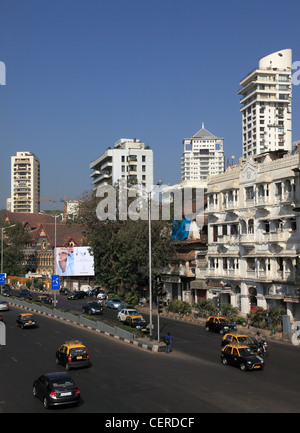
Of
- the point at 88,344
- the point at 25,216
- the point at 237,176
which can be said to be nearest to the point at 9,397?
the point at 88,344

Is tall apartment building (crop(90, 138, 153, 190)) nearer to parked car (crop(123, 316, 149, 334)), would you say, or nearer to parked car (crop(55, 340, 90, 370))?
parked car (crop(123, 316, 149, 334))

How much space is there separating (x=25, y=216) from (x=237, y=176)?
97532 millimetres

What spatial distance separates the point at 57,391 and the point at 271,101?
146 m

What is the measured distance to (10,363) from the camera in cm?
3138

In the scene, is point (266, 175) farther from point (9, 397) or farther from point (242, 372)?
point (9, 397)

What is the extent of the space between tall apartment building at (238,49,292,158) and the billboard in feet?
266

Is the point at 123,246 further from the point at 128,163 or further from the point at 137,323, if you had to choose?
the point at 128,163

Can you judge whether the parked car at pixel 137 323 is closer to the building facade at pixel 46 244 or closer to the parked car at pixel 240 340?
the parked car at pixel 240 340

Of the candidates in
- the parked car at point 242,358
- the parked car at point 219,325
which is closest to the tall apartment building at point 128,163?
the parked car at point 219,325

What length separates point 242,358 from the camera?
29500 millimetres

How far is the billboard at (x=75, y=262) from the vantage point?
9232 cm

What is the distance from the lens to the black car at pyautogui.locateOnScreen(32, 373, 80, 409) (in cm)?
2077
